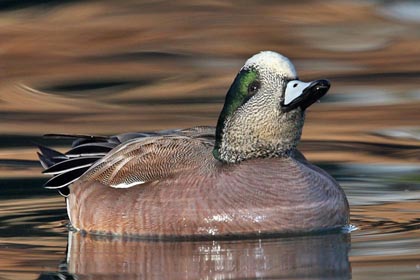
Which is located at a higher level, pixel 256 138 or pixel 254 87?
pixel 254 87

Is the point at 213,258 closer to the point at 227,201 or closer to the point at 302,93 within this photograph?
the point at 227,201

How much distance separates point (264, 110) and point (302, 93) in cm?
27

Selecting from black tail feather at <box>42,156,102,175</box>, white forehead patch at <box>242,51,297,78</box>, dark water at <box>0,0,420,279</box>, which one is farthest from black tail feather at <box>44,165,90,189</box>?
white forehead patch at <box>242,51,297,78</box>

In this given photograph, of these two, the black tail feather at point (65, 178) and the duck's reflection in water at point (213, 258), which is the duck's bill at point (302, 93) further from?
the black tail feather at point (65, 178)

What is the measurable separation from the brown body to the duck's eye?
367 mm

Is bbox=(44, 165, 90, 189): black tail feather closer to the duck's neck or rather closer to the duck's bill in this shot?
the duck's neck

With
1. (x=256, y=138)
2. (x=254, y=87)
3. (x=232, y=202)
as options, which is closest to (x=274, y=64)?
(x=254, y=87)

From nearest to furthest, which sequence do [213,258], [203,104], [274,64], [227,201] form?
[213,258] → [227,201] → [274,64] → [203,104]

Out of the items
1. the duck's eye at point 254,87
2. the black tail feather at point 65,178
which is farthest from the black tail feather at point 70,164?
the duck's eye at point 254,87

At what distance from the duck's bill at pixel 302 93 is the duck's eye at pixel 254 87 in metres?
0.16

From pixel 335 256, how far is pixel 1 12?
29.4ft

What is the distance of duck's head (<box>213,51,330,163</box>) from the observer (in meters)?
8.16

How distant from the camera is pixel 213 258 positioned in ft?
24.6

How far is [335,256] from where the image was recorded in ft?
24.4
